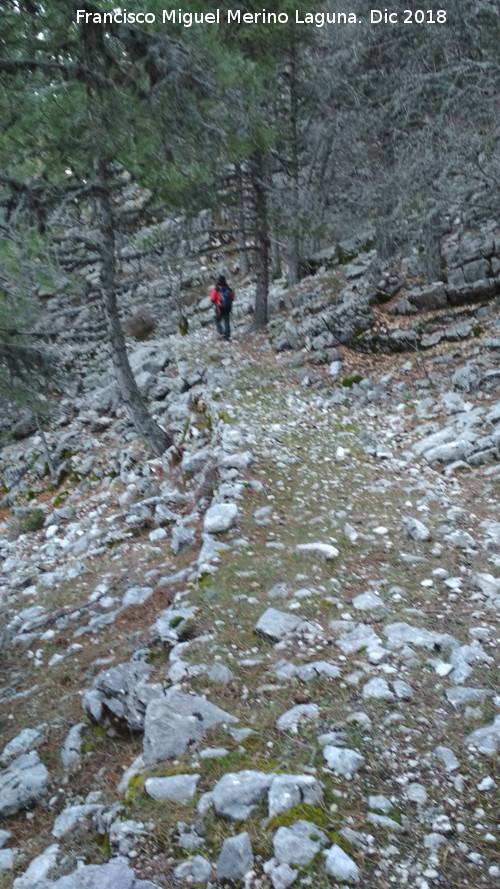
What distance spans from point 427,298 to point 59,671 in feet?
37.7

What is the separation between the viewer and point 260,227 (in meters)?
15.6

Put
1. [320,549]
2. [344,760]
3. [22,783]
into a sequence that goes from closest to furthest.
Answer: [344,760]
[22,783]
[320,549]

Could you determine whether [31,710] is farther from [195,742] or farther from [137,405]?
[137,405]

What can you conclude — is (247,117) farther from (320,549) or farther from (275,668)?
(275,668)

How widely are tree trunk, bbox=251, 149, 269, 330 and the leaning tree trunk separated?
205 inches

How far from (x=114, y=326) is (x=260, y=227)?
20.1 ft

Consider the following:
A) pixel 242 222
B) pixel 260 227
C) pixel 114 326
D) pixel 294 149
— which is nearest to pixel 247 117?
pixel 114 326

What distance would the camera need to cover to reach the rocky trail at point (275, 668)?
9.96 ft

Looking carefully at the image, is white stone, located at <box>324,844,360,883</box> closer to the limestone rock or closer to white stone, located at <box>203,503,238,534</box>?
the limestone rock

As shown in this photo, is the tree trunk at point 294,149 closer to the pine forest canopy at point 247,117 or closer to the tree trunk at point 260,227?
the pine forest canopy at point 247,117

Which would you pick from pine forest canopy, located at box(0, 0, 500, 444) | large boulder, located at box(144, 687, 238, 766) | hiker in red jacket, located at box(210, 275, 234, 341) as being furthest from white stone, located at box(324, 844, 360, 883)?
hiker in red jacket, located at box(210, 275, 234, 341)

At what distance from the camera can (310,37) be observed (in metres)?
16.9

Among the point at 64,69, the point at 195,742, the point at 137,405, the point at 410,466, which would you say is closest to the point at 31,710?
the point at 195,742


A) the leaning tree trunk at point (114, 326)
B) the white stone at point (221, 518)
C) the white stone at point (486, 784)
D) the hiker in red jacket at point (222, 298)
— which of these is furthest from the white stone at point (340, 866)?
the hiker in red jacket at point (222, 298)
